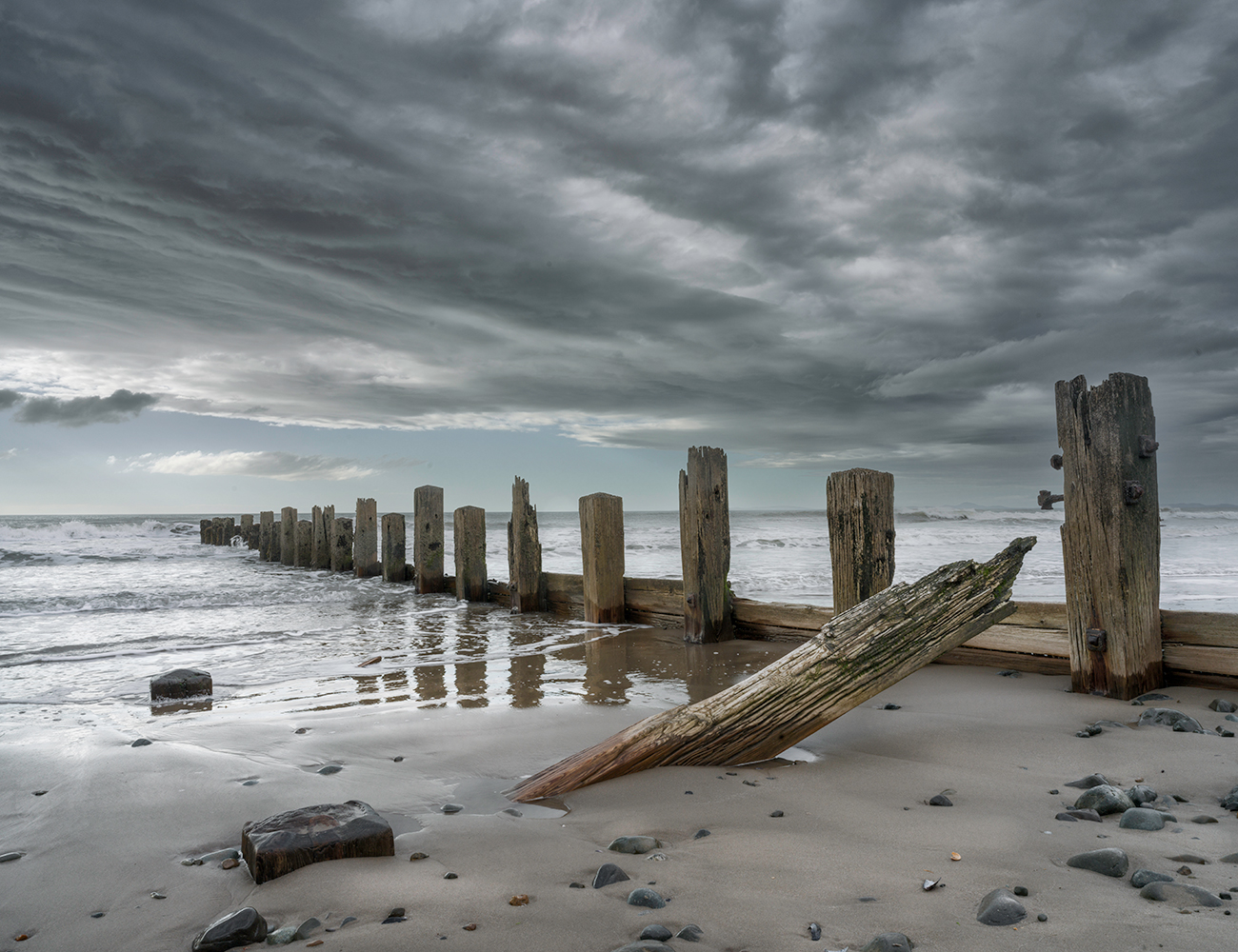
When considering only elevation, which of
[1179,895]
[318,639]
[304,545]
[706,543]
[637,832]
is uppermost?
[706,543]

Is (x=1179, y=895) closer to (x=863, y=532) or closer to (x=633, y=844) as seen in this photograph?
(x=633, y=844)

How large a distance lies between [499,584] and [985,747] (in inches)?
301

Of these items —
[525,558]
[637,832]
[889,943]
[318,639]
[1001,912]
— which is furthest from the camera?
[525,558]

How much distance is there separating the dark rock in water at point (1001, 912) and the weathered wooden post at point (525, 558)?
7464 mm

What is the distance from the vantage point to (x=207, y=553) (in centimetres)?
2322

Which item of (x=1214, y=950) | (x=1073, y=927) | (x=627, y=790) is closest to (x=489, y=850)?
(x=627, y=790)

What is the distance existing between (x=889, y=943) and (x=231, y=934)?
162cm

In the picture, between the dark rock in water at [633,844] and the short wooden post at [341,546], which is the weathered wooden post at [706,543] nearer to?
the dark rock in water at [633,844]

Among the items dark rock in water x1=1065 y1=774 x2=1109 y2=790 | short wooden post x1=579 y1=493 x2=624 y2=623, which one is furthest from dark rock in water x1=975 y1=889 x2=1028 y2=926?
short wooden post x1=579 y1=493 x2=624 y2=623

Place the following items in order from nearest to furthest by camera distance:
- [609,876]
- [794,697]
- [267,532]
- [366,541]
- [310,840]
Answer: [609,876] → [310,840] → [794,697] → [366,541] → [267,532]

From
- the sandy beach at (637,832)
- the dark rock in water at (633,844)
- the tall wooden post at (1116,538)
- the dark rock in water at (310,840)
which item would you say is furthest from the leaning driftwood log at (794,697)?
the tall wooden post at (1116,538)

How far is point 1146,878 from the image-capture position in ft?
6.46

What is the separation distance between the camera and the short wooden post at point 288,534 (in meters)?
18.2

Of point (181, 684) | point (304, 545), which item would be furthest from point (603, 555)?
point (304, 545)
